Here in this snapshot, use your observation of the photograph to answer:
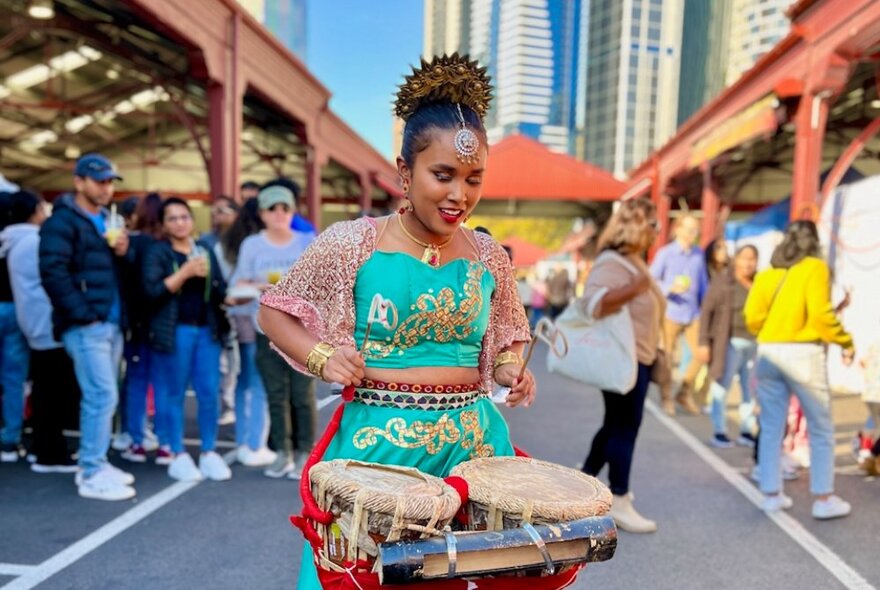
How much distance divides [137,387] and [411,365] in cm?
407

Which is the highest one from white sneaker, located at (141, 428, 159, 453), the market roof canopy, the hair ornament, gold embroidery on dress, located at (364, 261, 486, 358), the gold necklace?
the market roof canopy

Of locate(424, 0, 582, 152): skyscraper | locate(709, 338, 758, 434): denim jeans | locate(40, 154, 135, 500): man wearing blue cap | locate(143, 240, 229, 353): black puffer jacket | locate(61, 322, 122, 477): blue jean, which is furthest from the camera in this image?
locate(424, 0, 582, 152): skyscraper

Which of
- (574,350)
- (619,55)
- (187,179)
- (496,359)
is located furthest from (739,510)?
(619,55)

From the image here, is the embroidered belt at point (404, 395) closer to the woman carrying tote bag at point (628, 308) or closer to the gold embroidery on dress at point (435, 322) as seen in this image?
the gold embroidery on dress at point (435, 322)

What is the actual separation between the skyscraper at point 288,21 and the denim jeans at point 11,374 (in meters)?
74.6

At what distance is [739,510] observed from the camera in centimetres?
419

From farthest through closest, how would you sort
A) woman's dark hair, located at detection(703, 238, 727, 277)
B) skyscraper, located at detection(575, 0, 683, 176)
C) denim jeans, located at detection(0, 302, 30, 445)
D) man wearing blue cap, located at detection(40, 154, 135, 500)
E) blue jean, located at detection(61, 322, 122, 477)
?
skyscraper, located at detection(575, 0, 683, 176) < woman's dark hair, located at detection(703, 238, 727, 277) < denim jeans, located at detection(0, 302, 30, 445) < blue jean, located at detection(61, 322, 122, 477) < man wearing blue cap, located at detection(40, 154, 135, 500)

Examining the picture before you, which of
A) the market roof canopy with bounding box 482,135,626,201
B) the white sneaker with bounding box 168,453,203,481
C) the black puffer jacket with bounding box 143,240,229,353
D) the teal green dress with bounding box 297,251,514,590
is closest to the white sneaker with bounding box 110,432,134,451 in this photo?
the white sneaker with bounding box 168,453,203,481

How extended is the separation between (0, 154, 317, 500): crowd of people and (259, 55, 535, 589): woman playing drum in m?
2.72

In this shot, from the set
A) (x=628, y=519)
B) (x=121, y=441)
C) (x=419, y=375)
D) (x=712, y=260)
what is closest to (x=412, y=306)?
(x=419, y=375)

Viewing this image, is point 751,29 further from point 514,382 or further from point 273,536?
point 514,382

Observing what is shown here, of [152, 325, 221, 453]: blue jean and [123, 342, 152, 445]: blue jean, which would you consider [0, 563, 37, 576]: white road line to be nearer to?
[152, 325, 221, 453]: blue jean

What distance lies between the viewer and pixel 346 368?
1587 mm

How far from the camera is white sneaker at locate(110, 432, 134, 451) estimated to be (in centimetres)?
511
